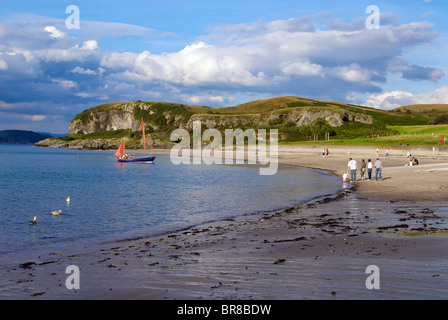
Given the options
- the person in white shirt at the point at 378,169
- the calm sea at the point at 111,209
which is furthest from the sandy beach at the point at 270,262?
the person in white shirt at the point at 378,169

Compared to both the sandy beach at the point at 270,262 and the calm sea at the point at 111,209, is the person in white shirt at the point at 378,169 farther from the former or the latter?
the sandy beach at the point at 270,262

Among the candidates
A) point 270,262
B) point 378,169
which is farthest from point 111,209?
point 378,169

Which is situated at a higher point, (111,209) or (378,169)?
(378,169)

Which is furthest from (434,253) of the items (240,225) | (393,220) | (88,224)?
(88,224)

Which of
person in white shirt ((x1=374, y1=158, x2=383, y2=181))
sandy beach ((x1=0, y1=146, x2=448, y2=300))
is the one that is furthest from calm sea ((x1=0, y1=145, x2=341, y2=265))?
person in white shirt ((x1=374, y1=158, x2=383, y2=181))

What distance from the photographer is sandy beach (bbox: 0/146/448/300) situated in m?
8.77

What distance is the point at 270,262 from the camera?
37.0 feet

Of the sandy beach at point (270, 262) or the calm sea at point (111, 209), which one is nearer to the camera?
the sandy beach at point (270, 262)

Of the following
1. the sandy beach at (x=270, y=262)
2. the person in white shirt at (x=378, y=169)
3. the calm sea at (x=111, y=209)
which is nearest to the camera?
the sandy beach at (x=270, y=262)

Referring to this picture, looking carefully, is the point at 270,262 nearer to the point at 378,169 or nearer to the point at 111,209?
the point at 111,209

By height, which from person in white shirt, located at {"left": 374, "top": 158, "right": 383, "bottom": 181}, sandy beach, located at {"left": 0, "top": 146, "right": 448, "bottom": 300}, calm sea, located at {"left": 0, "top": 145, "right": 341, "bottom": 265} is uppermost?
person in white shirt, located at {"left": 374, "top": 158, "right": 383, "bottom": 181}

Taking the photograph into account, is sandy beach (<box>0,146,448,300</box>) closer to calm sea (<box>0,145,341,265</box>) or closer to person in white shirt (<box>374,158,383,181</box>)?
calm sea (<box>0,145,341,265</box>)

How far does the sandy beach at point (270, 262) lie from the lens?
877 centimetres

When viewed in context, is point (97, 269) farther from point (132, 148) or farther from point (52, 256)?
point (132, 148)
